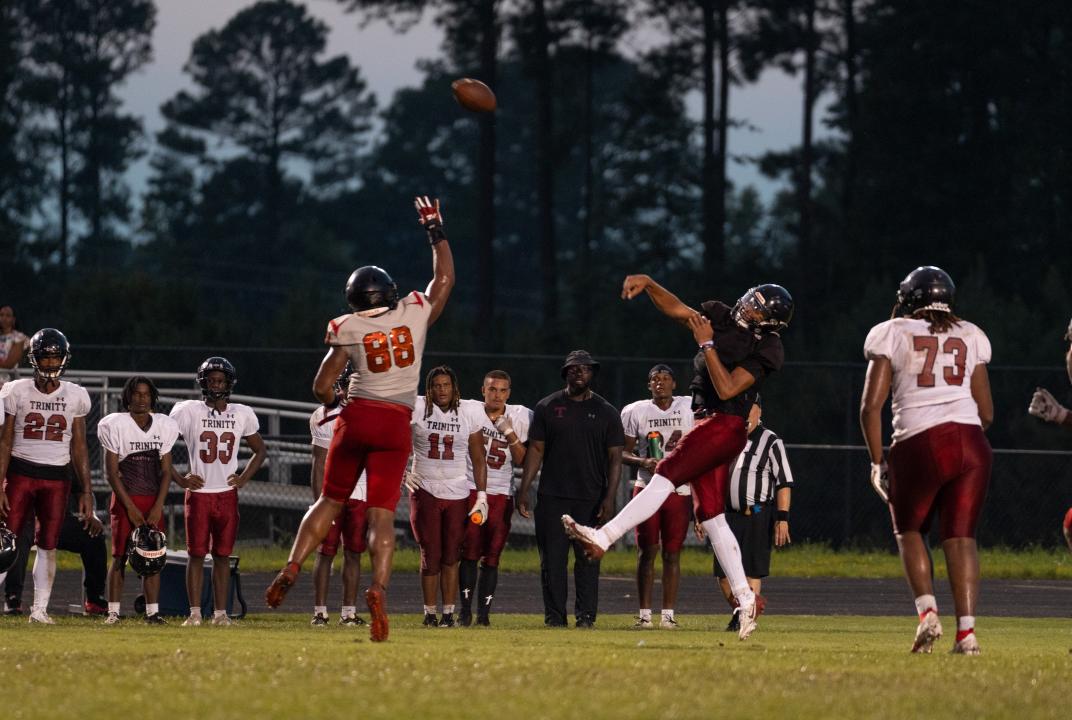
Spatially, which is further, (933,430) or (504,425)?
(504,425)

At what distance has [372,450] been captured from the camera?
33.7 ft

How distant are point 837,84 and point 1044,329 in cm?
1580

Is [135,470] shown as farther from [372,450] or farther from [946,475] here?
[946,475]

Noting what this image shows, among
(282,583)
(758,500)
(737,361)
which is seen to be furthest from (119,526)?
(737,361)

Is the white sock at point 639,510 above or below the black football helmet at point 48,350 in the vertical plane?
below

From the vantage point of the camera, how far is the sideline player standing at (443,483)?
44.7 ft

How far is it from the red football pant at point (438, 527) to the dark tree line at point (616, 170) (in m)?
16.6

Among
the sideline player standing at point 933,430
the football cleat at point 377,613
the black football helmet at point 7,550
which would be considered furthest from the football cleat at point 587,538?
the black football helmet at point 7,550

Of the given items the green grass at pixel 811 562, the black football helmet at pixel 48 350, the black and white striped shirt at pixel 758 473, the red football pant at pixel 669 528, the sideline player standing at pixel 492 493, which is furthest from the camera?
the green grass at pixel 811 562

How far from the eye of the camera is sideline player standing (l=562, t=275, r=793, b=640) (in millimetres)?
10328

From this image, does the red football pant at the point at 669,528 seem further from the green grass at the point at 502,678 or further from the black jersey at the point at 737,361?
the black jersey at the point at 737,361

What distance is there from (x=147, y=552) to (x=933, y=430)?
606 cm

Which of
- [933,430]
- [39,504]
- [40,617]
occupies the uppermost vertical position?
[933,430]

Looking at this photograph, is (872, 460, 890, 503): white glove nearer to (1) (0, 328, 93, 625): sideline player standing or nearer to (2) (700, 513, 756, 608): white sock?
(2) (700, 513, 756, 608): white sock
